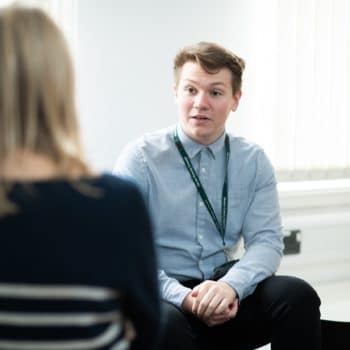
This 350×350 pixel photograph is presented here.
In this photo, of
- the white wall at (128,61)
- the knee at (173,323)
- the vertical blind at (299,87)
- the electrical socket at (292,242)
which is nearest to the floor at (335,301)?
the electrical socket at (292,242)

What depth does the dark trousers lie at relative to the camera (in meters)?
2.10

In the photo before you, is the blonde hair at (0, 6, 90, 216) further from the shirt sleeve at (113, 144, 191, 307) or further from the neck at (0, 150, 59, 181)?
the shirt sleeve at (113, 144, 191, 307)

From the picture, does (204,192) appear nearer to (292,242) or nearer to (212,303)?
(212,303)

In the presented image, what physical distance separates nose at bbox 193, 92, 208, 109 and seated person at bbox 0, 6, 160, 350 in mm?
1176

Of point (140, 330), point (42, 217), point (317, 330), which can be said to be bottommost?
point (317, 330)

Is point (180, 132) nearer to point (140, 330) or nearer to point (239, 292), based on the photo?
point (239, 292)

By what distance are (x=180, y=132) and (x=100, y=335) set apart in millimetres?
1324

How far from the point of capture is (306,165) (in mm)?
3180

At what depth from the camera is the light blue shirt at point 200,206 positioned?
2264 mm

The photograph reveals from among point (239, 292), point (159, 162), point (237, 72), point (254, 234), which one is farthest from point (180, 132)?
point (239, 292)

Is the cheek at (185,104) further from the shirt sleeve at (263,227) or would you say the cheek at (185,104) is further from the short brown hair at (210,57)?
the shirt sleeve at (263,227)

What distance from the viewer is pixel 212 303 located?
2041 mm

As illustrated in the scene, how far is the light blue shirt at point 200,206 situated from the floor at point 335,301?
55 centimetres

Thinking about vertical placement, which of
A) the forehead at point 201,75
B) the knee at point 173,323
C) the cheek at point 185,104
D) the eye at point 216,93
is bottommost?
the knee at point 173,323
